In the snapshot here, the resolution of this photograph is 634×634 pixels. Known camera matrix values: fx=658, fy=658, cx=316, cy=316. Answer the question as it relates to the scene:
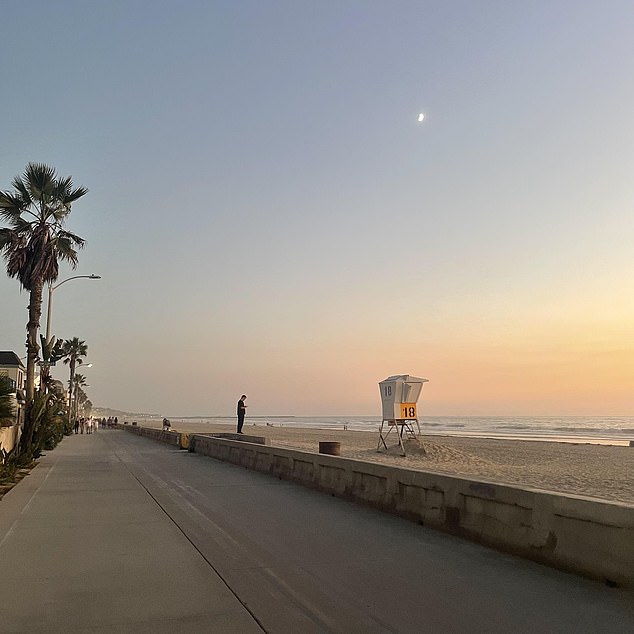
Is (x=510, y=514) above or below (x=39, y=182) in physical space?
below

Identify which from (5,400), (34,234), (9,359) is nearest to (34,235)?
(34,234)

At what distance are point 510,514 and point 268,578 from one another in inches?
107

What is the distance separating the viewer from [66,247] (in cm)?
2800

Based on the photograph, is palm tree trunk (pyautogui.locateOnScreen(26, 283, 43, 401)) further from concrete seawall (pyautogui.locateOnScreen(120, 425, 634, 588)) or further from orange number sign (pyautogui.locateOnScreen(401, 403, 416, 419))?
concrete seawall (pyautogui.locateOnScreen(120, 425, 634, 588))

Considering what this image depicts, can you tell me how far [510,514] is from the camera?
7.12 metres

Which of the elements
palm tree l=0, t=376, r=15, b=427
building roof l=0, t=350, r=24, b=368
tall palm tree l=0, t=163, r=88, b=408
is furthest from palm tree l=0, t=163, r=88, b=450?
building roof l=0, t=350, r=24, b=368

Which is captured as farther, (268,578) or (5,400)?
(5,400)

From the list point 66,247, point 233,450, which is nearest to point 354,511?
point 233,450

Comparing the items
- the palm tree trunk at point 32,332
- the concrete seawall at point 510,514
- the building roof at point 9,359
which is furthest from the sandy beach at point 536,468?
the building roof at point 9,359

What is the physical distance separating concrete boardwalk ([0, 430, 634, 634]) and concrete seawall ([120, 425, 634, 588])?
0.20 m

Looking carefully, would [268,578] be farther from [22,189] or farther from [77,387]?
[77,387]

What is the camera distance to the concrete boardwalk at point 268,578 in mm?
4988

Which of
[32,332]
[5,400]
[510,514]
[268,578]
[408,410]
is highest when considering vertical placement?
[32,332]

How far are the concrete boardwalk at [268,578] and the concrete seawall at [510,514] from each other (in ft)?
0.67
